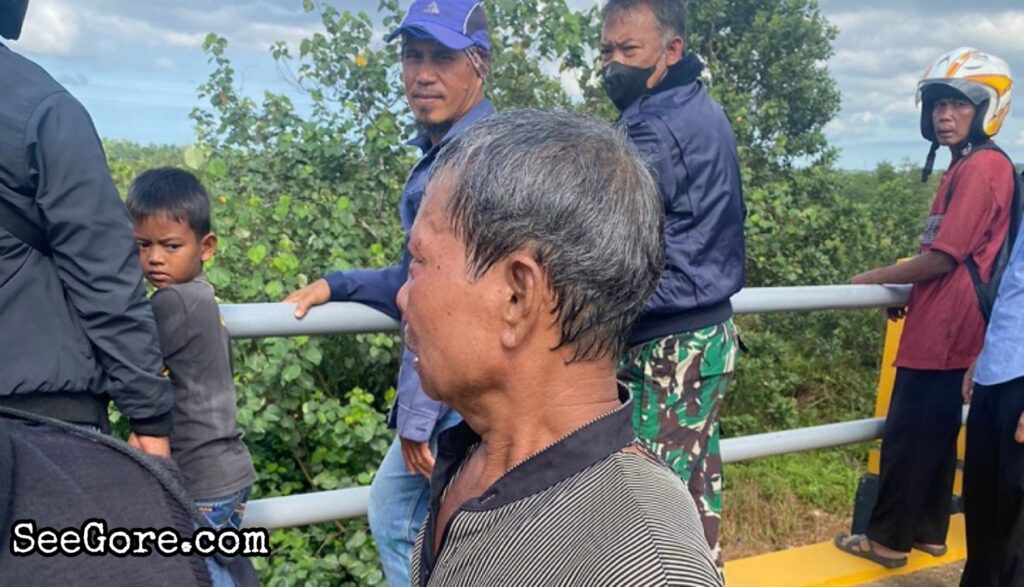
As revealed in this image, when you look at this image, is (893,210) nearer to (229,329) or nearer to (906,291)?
(906,291)

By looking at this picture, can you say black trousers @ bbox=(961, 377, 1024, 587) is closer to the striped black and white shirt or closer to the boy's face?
the striped black and white shirt

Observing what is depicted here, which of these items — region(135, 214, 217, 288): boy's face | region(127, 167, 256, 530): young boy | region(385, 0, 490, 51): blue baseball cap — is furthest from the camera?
region(385, 0, 490, 51): blue baseball cap

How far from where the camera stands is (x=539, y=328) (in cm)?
128

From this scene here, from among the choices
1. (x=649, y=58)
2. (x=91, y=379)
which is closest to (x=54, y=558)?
(x=91, y=379)

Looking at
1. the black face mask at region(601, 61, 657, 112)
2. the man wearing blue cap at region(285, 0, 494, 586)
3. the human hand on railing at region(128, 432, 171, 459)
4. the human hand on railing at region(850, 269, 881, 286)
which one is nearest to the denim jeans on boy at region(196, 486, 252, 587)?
the human hand on railing at region(128, 432, 171, 459)

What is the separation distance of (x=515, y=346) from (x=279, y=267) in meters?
2.09

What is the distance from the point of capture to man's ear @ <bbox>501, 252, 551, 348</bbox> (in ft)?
4.05

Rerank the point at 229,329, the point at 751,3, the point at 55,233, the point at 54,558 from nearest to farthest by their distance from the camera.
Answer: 1. the point at 54,558
2. the point at 55,233
3. the point at 229,329
4. the point at 751,3

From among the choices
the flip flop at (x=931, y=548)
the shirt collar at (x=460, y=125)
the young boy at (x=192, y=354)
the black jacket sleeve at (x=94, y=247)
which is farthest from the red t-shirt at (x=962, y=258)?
the black jacket sleeve at (x=94, y=247)

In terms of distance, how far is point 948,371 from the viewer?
3.34 meters

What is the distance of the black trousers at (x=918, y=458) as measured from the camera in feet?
11.1

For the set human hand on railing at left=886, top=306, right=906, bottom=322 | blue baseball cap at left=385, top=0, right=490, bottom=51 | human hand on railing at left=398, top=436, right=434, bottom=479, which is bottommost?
human hand on railing at left=398, top=436, right=434, bottom=479

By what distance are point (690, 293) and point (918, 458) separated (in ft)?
4.96

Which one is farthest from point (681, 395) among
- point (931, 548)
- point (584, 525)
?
point (931, 548)
